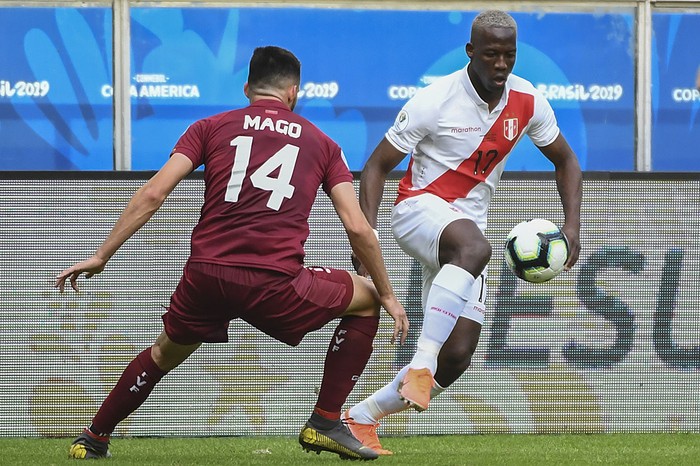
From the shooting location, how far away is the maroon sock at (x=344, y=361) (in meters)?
6.49

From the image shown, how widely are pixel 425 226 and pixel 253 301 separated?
106 cm

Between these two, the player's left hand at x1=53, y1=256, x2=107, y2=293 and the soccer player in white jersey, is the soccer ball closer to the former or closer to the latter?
the soccer player in white jersey

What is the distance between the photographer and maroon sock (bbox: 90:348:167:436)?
6582 mm

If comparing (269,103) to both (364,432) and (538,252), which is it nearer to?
(538,252)

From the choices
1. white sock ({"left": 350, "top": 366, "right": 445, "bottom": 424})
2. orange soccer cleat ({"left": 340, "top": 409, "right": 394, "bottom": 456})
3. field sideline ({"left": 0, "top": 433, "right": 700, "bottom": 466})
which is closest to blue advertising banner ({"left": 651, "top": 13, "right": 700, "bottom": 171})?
field sideline ({"left": 0, "top": 433, "right": 700, "bottom": 466})

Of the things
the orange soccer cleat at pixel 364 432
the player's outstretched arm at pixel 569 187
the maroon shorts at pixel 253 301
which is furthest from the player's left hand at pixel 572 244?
the orange soccer cleat at pixel 364 432

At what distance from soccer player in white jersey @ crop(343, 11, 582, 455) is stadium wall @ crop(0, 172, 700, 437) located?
4.03 ft

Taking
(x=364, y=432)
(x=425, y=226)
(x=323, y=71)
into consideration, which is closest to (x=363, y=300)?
(x=425, y=226)

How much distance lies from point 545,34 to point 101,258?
5.17 metres

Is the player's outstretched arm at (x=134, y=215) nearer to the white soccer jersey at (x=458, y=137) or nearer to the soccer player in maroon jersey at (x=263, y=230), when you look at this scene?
the soccer player in maroon jersey at (x=263, y=230)

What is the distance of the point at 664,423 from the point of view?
8406mm

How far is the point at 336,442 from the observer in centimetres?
648

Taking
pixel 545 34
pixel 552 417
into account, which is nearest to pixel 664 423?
pixel 552 417

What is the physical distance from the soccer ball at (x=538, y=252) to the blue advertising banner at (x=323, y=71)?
10.7 ft
